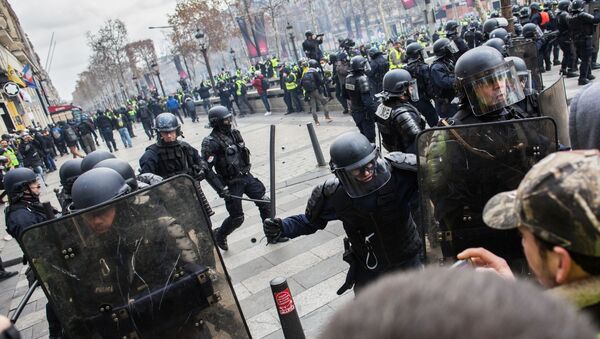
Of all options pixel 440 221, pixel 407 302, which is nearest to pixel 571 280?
pixel 407 302

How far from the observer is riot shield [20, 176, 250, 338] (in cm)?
220

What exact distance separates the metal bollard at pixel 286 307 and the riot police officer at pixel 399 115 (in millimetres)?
1765

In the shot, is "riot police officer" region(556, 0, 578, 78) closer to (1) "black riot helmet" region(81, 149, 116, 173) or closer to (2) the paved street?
(2) the paved street

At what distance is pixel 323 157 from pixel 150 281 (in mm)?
7021

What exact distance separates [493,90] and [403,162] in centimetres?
91

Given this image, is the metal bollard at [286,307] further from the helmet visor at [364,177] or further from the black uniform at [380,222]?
the helmet visor at [364,177]

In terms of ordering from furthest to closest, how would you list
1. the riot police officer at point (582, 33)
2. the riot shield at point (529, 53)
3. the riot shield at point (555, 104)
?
the riot police officer at point (582, 33) < the riot shield at point (529, 53) < the riot shield at point (555, 104)

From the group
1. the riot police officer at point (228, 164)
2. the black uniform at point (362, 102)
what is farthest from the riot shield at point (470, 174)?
the black uniform at point (362, 102)

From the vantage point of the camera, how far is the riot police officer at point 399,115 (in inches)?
166

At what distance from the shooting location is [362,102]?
8695 millimetres

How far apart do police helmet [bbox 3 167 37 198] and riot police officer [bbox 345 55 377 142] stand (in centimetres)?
561

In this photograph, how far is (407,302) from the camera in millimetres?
682

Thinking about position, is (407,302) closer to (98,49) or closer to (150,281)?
(150,281)

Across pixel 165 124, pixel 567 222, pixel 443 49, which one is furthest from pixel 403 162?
pixel 443 49
